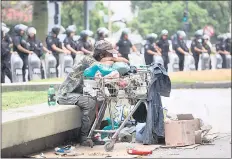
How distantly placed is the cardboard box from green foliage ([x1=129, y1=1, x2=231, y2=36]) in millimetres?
51079

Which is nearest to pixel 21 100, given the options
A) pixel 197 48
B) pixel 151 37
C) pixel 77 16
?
pixel 151 37

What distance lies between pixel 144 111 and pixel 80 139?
2.86 feet

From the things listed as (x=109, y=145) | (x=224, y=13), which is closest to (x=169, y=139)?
(x=109, y=145)

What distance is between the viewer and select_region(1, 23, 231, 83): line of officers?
15.8m

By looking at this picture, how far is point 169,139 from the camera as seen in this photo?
309 inches

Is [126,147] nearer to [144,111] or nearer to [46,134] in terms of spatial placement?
[144,111]

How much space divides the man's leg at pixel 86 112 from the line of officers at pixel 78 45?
24.3ft

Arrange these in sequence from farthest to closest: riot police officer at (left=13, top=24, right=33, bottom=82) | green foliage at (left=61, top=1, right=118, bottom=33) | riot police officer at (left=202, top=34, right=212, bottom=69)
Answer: green foliage at (left=61, top=1, right=118, bottom=33), riot police officer at (left=202, top=34, right=212, bottom=69), riot police officer at (left=13, top=24, right=33, bottom=82)

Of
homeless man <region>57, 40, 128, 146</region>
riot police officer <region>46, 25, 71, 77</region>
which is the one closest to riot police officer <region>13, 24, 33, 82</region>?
riot police officer <region>46, 25, 71, 77</region>

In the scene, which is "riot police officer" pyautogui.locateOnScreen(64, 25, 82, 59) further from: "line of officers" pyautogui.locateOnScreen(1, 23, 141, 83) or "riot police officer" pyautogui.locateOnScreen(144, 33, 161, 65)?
"riot police officer" pyautogui.locateOnScreen(144, 33, 161, 65)

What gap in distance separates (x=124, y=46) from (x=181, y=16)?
134ft

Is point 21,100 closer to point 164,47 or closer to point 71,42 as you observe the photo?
point 71,42

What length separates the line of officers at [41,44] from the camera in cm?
1541

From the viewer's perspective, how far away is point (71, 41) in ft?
61.6
